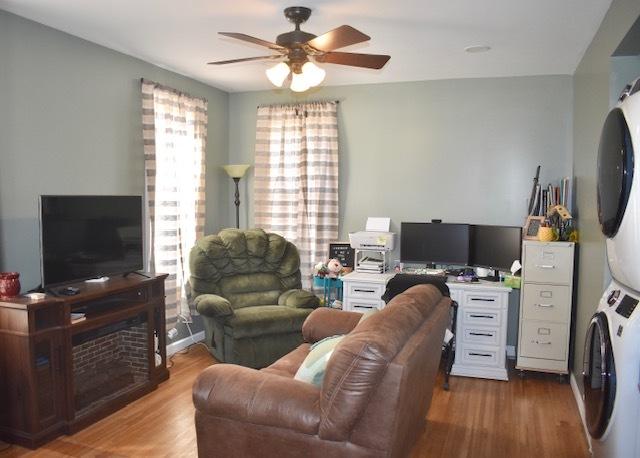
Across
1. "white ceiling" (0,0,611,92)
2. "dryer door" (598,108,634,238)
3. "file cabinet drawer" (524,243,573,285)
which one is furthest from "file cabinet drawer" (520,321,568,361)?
"white ceiling" (0,0,611,92)

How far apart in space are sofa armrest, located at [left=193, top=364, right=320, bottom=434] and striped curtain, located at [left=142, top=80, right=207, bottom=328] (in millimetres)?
2202

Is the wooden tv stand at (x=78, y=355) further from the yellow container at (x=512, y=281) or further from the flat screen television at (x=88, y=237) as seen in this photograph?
the yellow container at (x=512, y=281)

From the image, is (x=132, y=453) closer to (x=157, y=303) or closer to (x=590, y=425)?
(x=157, y=303)

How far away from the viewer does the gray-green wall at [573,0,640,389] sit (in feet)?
8.80

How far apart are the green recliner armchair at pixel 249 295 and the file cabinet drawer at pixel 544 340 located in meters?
1.70

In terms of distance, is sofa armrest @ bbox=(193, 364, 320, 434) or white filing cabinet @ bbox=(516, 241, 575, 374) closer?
sofa armrest @ bbox=(193, 364, 320, 434)

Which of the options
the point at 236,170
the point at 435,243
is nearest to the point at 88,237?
the point at 236,170

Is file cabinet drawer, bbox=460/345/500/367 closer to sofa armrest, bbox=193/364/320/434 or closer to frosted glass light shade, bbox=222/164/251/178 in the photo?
sofa armrest, bbox=193/364/320/434

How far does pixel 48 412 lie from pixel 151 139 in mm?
2117

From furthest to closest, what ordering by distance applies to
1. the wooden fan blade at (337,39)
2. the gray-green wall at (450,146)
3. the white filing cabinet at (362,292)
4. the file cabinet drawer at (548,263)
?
1. the gray-green wall at (450,146)
2. the white filing cabinet at (362,292)
3. the file cabinet drawer at (548,263)
4. the wooden fan blade at (337,39)

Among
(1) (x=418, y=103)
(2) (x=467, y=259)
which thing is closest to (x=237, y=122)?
(1) (x=418, y=103)

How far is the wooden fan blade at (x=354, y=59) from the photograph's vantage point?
2803mm

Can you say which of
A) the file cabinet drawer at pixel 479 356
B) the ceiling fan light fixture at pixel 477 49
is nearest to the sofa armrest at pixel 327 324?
the file cabinet drawer at pixel 479 356

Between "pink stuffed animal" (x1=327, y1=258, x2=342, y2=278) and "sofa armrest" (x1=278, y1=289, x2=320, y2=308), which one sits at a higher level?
"pink stuffed animal" (x1=327, y1=258, x2=342, y2=278)
